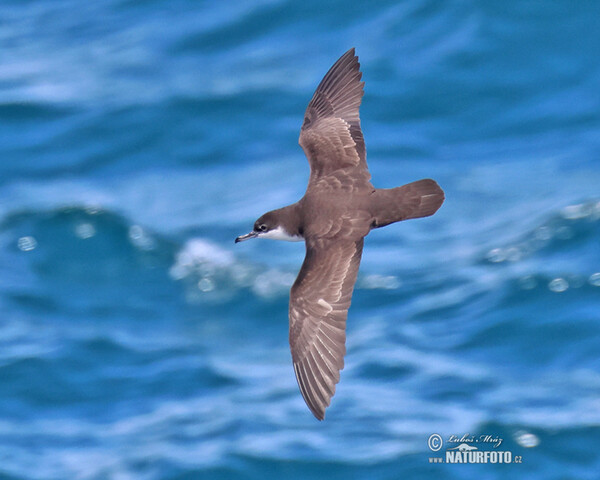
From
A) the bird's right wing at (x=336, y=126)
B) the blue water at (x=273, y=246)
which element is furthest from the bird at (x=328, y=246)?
the blue water at (x=273, y=246)

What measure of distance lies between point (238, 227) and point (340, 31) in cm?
268

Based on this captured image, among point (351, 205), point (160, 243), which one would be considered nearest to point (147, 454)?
point (160, 243)

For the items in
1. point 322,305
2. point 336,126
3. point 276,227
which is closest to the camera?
point 322,305

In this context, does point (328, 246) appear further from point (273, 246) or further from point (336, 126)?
point (273, 246)

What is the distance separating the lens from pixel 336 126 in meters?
7.50

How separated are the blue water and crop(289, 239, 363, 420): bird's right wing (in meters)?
2.02

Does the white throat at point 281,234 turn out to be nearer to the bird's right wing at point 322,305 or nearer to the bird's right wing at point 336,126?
the bird's right wing at point 322,305

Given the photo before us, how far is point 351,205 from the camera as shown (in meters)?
6.60

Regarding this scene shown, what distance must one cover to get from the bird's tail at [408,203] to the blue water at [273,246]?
2.39 meters

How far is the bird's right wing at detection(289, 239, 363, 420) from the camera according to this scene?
637cm

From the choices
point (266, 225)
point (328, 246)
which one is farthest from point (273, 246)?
point (328, 246)

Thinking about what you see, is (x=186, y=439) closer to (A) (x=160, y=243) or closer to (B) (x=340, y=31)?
(A) (x=160, y=243)

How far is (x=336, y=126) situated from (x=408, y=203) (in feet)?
3.89

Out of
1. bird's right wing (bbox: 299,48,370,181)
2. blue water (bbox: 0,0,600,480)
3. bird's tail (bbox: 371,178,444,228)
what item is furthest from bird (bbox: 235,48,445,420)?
blue water (bbox: 0,0,600,480)
